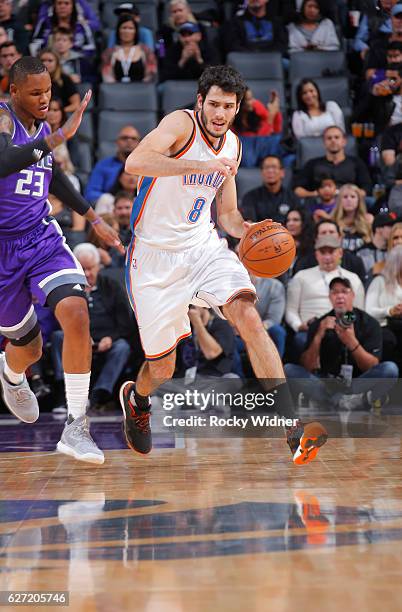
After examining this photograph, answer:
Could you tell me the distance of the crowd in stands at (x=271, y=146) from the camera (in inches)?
297

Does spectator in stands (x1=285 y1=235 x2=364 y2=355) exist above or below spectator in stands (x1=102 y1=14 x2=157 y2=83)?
below

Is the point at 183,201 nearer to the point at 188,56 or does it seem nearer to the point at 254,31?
the point at 188,56

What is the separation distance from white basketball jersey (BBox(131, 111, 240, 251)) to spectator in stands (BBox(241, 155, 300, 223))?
11.6 feet

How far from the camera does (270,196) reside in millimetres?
8531

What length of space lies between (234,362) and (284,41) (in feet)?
15.0

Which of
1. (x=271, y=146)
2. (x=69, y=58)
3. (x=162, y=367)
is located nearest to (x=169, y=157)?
(x=162, y=367)

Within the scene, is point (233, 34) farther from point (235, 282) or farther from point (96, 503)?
point (96, 503)

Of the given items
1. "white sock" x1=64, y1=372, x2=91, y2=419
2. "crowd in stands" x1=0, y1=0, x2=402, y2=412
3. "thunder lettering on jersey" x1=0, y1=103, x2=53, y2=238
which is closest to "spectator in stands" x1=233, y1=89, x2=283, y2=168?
"crowd in stands" x1=0, y1=0, x2=402, y2=412

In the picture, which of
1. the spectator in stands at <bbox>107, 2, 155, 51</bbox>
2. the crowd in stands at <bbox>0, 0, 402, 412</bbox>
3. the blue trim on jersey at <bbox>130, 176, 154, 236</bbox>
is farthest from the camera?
the spectator in stands at <bbox>107, 2, 155, 51</bbox>

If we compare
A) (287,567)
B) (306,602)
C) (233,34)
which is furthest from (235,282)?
(233,34)

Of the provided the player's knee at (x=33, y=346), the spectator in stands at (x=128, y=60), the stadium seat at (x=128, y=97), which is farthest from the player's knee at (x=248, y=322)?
the spectator in stands at (x=128, y=60)

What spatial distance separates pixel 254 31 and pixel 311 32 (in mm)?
651

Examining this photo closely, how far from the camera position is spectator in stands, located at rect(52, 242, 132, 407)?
295 inches

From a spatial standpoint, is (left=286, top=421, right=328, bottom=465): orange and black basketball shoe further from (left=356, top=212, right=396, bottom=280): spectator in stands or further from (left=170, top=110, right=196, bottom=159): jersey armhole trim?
(left=356, top=212, right=396, bottom=280): spectator in stands
